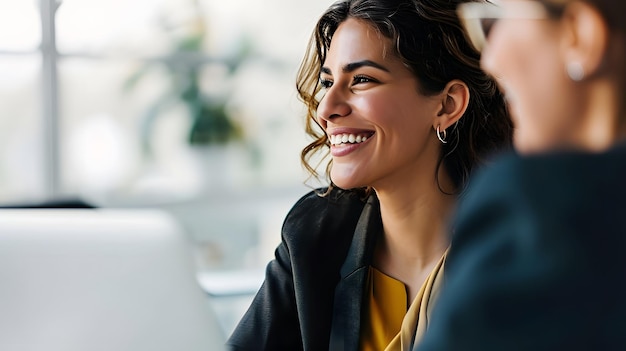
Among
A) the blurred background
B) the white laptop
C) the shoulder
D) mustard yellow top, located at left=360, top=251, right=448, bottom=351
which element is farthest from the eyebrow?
the blurred background

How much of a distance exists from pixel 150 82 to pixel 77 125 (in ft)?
1.37

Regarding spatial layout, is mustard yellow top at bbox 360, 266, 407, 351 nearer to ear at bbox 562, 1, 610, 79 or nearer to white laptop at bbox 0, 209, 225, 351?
white laptop at bbox 0, 209, 225, 351

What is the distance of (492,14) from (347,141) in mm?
1170

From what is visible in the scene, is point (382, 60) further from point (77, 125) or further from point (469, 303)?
point (77, 125)

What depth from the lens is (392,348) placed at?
4.99 feet

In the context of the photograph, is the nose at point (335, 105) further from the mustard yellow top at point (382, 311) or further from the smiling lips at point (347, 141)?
the mustard yellow top at point (382, 311)

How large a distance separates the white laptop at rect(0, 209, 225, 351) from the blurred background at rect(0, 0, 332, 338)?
330 cm

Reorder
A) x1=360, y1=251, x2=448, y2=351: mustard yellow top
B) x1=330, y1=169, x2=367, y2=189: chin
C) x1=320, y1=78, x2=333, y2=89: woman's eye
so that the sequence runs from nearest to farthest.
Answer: x1=360, y1=251, x2=448, y2=351: mustard yellow top → x1=330, y1=169, x2=367, y2=189: chin → x1=320, y1=78, x2=333, y2=89: woman's eye

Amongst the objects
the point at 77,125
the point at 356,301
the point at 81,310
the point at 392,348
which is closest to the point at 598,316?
the point at 81,310

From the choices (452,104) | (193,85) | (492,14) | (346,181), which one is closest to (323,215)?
(346,181)

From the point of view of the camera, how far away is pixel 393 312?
1679mm

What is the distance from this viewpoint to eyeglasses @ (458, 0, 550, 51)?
23.1 inches

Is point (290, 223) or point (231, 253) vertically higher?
point (290, 223)

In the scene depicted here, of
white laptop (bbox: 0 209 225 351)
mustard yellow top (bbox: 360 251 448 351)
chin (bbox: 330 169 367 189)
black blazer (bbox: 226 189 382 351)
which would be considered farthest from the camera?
chin (bbox: 330 169 367 189)
